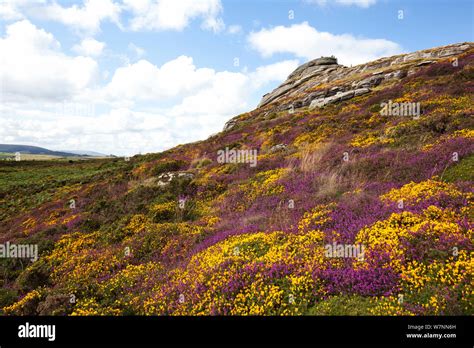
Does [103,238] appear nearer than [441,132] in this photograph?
Yes

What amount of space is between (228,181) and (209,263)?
10.6 m

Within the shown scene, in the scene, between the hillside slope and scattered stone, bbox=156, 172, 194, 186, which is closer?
the hillside slope

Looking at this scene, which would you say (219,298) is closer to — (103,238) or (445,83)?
(103,238)

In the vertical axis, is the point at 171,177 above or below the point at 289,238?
above

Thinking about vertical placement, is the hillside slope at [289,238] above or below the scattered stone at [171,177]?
below

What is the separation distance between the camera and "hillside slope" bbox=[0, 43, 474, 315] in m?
6.80

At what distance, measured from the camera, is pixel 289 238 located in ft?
31.3

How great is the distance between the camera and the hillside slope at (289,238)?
6805 millimetres

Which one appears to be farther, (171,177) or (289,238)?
(171,177)

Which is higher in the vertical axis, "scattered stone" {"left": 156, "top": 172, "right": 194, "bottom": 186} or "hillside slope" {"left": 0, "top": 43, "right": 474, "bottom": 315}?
"scattered stone" {"left": 156, "top": 172, "right": 194, "bottom": 186}

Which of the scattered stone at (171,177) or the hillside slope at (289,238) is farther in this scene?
the scattered stone at (171,177)
